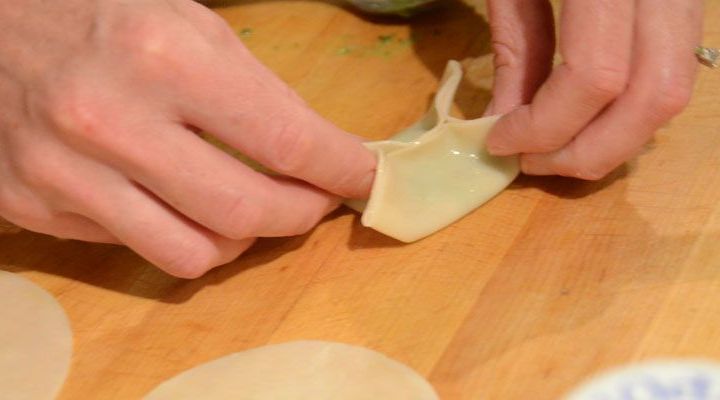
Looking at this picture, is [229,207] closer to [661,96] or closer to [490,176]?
[490,176]

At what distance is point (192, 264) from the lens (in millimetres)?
836

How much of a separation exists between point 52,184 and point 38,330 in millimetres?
168

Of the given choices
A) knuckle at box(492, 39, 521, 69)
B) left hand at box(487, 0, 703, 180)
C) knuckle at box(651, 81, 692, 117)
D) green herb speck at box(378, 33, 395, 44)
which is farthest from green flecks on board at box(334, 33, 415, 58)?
knuckle at box(651, 81, 692, 117)

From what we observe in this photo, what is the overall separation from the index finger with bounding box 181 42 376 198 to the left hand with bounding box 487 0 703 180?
20 centimetres

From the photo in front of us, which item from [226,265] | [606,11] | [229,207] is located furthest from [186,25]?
[606,11]

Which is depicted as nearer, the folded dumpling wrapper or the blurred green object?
the folded dumpling wrapper

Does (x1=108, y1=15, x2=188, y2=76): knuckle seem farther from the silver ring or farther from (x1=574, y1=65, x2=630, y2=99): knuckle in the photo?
the silver ring

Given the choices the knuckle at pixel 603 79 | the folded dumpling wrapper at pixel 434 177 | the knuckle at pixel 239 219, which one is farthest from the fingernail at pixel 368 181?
Answer: the knuckle at pixel 603 79

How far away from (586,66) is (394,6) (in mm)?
495

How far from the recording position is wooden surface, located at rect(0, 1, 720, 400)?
75 cm

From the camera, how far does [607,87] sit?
80 cm

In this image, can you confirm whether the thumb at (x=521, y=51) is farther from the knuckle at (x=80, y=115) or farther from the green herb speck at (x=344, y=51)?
the knuckle at (x=80, y=115)

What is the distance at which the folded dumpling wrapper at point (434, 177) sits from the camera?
869mm

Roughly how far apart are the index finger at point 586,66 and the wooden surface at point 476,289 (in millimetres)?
112
